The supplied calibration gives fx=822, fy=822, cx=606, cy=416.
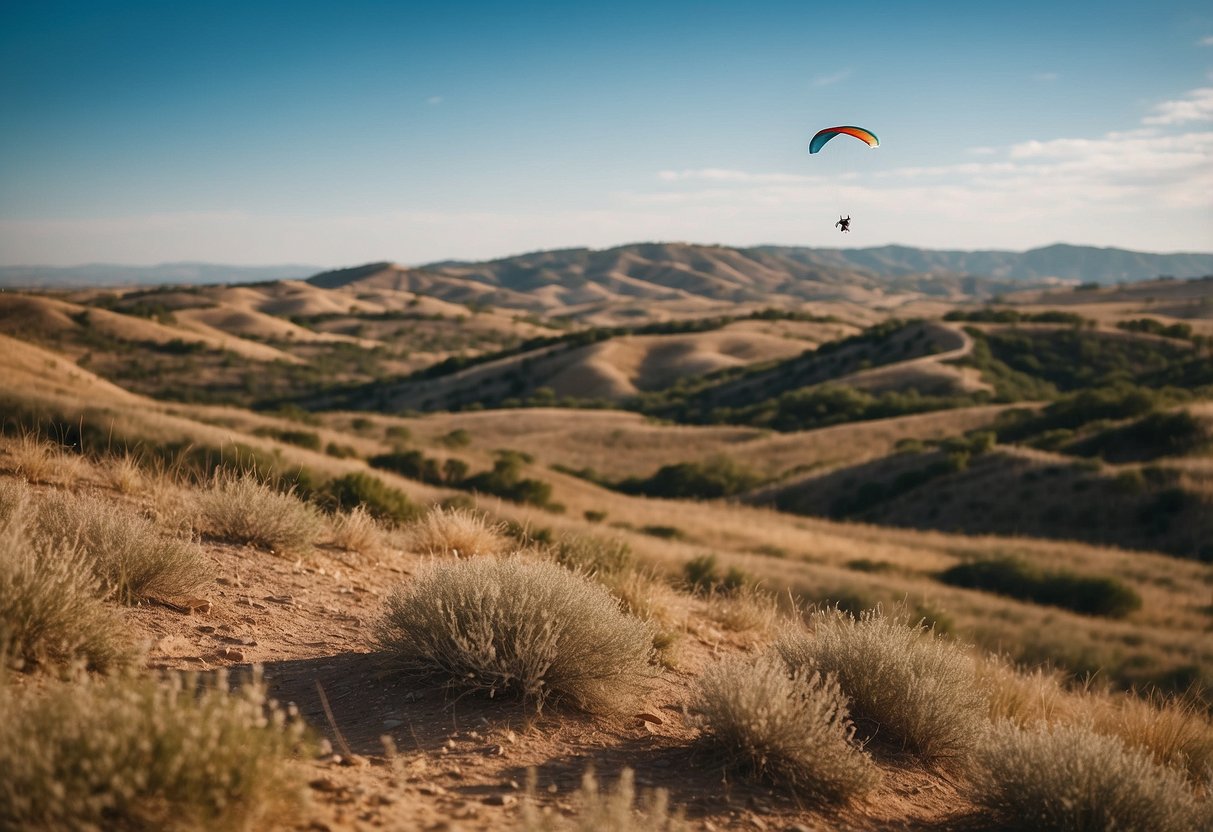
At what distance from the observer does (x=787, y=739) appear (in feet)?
15.8

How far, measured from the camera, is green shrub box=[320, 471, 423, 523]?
A: 12484mm

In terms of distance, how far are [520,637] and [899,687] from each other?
9.20ft

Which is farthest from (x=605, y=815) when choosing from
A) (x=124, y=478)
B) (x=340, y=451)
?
(x=340, y=451)

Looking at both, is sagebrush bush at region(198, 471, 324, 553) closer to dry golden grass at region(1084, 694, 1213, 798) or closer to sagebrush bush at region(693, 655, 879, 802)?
sagebrush bush at region(693, 655, 879, 802)

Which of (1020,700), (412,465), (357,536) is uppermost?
(357,536)

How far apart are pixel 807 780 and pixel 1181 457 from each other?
37.7 m

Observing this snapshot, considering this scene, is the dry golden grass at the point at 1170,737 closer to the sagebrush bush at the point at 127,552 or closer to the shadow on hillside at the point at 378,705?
the shadow on hillside at the point at 378,705

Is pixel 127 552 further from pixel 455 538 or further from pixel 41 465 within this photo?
pixel 41 465

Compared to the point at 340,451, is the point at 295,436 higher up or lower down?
higher up

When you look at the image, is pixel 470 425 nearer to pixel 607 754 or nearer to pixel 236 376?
pixel 236 376

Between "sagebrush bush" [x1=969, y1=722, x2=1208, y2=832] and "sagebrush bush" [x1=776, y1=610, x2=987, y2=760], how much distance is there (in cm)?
88

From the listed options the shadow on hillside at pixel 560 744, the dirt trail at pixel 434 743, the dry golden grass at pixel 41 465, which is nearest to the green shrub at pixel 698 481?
the dry golden grass at pixel 41 465

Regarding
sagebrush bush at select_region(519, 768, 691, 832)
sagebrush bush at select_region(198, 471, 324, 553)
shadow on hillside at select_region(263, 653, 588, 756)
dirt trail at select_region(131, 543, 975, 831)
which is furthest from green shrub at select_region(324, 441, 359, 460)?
sagebrush bush at select_region(519, 768, 691, 832)

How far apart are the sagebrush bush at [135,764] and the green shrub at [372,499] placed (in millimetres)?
8891
